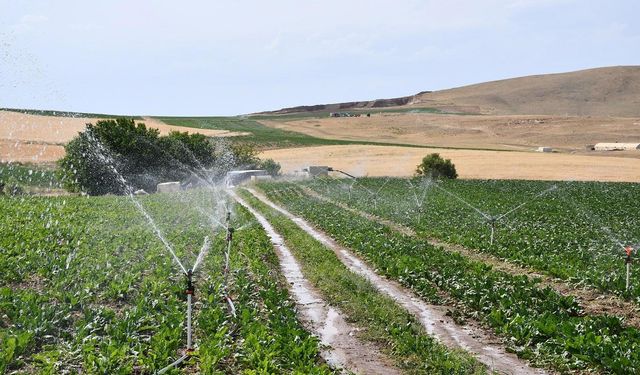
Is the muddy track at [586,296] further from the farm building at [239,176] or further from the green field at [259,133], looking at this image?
the green field at [259,133]

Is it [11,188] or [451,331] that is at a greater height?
[451,331]

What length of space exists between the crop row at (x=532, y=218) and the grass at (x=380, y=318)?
556 centimetres

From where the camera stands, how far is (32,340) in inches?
442

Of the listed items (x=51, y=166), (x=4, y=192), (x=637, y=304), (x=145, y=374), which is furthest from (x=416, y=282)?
(x=51, y=166)

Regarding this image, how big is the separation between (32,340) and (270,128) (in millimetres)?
135121

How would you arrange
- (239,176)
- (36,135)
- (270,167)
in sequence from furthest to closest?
(36,135) < (270,167) < (239,176)

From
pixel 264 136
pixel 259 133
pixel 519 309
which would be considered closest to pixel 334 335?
pixel 519 309

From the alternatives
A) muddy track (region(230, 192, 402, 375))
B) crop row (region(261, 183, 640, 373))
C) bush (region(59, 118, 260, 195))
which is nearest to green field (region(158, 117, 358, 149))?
bush (region(59, 118, 260, 195))

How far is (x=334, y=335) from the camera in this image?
14.4m

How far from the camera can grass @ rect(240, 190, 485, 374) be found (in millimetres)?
11891

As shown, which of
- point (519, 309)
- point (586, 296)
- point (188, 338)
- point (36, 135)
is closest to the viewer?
point (188, 338)

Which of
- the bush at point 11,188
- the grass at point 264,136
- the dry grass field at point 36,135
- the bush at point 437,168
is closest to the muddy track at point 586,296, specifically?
the bush at point 11,188

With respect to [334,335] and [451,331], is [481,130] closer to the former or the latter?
[451,331]

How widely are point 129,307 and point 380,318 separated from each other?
17.8 feet
